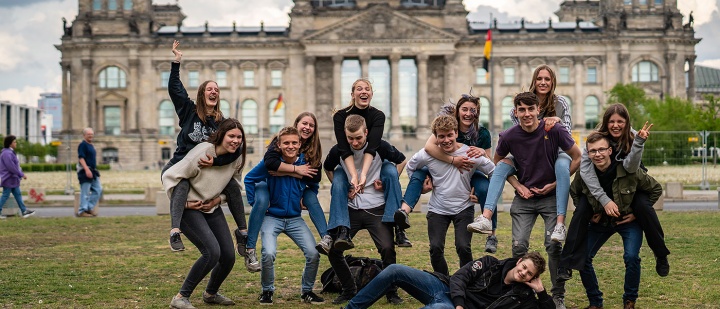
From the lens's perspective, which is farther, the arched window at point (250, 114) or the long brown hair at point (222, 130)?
the arched window at point (250, 114)

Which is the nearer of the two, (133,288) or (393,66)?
(133,288)

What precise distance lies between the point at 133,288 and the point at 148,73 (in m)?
87.9

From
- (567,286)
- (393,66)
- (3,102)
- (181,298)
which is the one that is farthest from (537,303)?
(3,102)

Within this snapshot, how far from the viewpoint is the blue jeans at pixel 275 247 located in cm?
1410

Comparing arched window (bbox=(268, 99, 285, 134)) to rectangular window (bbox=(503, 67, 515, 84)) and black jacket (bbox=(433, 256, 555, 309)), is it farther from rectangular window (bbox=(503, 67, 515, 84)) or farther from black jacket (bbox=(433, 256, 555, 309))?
black jacket (bbox=(433, 256, 555, 309))

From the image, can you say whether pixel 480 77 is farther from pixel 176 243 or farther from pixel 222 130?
pixel 176 243

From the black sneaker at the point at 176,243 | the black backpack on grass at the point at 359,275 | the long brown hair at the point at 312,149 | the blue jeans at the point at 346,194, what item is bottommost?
the black backpack on grass at the point at 359,275

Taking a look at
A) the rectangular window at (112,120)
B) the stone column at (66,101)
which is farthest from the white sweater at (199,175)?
the stone column at (66,101)

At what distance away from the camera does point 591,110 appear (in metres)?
100

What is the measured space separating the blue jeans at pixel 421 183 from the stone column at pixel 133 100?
89.7m

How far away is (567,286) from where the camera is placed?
1572cm

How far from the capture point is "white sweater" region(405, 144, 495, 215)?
14117mm

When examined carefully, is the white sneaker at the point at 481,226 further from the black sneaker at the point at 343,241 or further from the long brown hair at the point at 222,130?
the long brown hair at the point at 222,130

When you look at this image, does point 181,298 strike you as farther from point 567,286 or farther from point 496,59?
point 496,59
